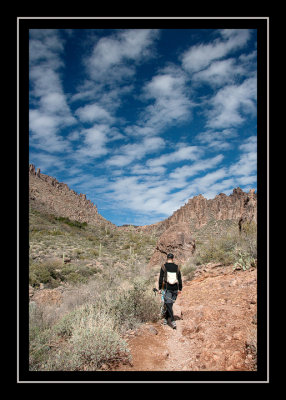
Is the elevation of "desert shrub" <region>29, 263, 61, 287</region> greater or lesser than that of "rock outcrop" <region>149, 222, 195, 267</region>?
lesser

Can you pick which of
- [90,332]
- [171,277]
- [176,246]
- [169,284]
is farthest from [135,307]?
[176,246]

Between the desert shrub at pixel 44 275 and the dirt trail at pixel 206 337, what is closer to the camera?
the dirt trail at pixel 206 337

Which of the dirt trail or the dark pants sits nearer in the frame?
the dirt trail

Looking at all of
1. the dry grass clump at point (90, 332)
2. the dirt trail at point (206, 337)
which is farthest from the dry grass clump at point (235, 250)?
the dry grass clump at point (90, 332)

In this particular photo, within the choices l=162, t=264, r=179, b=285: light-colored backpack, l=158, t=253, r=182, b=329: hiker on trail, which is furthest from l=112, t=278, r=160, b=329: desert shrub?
l=162, t=264, r=179, b=285: light-colored backpack

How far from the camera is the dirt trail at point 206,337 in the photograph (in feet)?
11.7

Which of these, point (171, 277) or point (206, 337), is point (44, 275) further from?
point (206, 337)

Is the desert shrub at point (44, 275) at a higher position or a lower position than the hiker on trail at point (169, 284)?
lower

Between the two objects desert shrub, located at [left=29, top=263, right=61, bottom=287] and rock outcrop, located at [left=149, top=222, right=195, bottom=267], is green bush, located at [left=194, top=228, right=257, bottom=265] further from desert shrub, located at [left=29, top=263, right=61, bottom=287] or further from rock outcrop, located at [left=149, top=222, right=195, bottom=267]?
desert shrub, located at [left=29, top=263, right=61, bottom=287]

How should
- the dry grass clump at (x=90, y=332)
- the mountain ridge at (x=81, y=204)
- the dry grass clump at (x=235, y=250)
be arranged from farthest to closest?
the mountain ridge at (x=81, y=204) < the dry grass clump at (x=235, y=250) < the dry grass clump at (x=90, y=332)

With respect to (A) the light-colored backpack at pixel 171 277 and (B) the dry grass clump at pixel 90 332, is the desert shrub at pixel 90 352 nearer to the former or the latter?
(B) the dry grass clump at pixel 90 332

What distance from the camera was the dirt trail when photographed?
355cm
